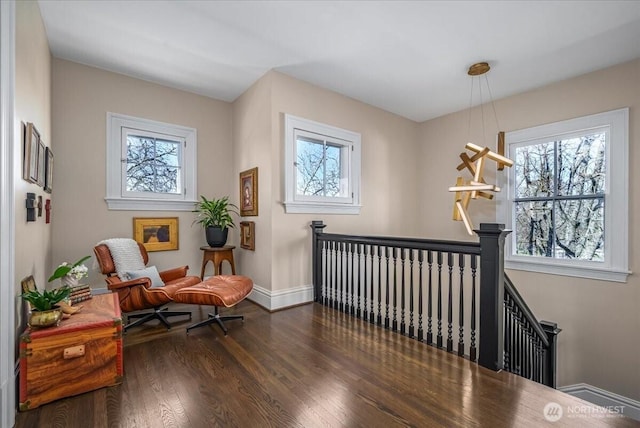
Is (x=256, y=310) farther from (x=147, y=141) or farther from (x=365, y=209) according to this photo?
(x=147, y=141)

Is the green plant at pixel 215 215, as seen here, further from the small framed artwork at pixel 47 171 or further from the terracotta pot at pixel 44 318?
the terracotta pot at pixel 44 318

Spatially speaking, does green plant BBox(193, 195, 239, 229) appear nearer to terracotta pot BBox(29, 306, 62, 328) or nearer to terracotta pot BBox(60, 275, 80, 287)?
terracotta pot BBox(60, 275, 80, 287)

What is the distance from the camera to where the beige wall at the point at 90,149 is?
3.09 meters

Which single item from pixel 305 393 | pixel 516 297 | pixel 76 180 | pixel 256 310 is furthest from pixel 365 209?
pixel 76 180

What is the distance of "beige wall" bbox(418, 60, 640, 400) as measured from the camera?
3139mm

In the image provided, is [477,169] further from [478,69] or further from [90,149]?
[90,149]

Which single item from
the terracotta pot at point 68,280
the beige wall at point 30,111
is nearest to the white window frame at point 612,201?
the terracotta pot at point 68,280

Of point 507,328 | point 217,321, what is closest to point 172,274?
point 217,321

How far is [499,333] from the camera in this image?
6.75 feet

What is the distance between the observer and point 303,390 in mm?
1827

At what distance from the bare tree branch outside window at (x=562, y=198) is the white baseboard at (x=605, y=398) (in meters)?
1.48

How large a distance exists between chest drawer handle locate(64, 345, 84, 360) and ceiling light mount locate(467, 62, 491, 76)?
14.3ft

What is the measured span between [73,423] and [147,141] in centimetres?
310

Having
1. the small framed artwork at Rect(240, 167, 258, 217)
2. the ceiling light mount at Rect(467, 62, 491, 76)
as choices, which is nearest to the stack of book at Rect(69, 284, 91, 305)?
the small framed artwork at Rect(240, 167, 258, 217)
